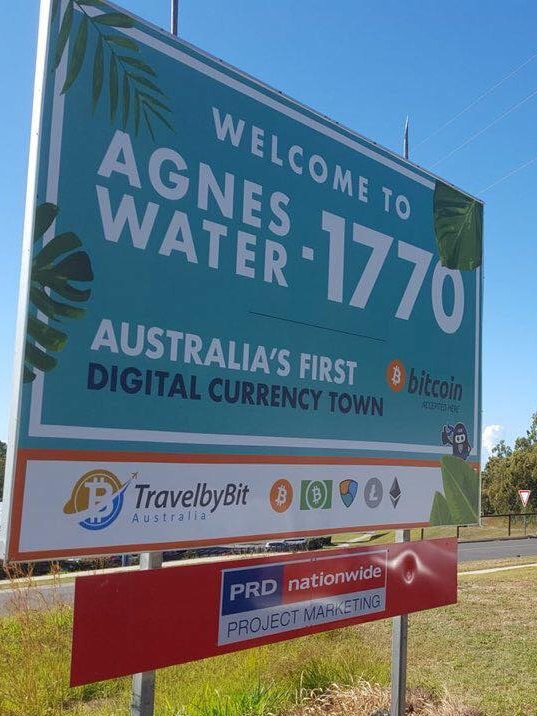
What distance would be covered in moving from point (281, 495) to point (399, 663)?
5.47 ft

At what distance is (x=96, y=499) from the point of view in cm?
271

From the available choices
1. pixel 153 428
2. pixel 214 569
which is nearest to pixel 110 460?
pixel 153 428

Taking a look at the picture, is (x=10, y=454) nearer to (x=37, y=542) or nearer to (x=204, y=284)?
(x=37, y=542)

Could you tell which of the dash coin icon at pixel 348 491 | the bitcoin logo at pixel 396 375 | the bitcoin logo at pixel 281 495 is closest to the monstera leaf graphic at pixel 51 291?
the bitcoin logo at pixel 281 495

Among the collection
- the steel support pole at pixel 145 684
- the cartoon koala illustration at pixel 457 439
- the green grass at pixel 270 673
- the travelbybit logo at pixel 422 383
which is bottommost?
the green grass at pixel 270 673

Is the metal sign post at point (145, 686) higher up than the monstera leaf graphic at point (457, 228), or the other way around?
the monstera leaf graphic at point (457, 228)

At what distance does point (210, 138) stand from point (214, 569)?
6.49ft

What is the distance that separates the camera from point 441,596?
449 centimetres

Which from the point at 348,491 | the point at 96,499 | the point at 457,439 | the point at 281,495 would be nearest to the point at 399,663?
the point at 348,491

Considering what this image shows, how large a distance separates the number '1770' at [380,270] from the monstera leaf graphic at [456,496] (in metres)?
0.91

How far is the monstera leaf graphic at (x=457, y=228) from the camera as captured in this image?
4.76 m

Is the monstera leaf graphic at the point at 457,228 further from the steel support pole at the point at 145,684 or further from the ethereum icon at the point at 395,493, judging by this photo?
the steel support pole at the point at 145,684

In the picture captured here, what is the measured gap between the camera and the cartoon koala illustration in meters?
4.61

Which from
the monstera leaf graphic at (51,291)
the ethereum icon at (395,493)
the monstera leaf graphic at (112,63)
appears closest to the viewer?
the monstera leaf graphic at (51,291)
